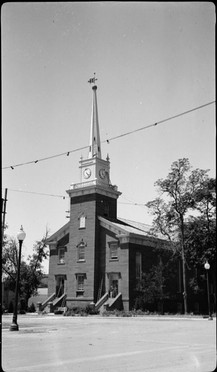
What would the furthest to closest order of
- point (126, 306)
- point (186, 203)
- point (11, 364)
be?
point (126, 306), point (186, 203), point (11, 364)

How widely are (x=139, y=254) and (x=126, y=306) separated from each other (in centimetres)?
457

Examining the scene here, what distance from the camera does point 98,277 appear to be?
3644 cm

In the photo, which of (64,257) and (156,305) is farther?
(64,257)

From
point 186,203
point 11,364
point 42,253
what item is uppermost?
point 186,203

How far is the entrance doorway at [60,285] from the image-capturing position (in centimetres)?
3888

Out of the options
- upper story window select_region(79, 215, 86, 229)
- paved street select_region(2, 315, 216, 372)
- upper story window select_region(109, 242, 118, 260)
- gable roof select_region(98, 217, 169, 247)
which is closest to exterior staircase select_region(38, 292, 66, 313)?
upper story window select_region(109, 242, 118, 260)

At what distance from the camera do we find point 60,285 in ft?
129

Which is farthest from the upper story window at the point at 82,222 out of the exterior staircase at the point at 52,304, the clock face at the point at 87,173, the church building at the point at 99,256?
the clock face at the point at 87,173

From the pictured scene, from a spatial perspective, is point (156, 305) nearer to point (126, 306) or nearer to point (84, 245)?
point (126, 306)

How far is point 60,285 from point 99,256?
205 inches

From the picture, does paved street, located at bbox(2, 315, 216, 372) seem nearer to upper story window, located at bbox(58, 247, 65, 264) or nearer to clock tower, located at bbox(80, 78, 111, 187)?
clock tower, located at bbox(80, 78, 111, 187)

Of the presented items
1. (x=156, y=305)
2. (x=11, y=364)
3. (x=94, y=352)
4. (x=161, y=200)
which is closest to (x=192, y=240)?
(x=161, y=200)

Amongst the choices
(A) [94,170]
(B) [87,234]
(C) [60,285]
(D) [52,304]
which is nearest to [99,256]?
(B) [87,234]

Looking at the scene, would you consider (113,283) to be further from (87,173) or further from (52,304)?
(87,173)
